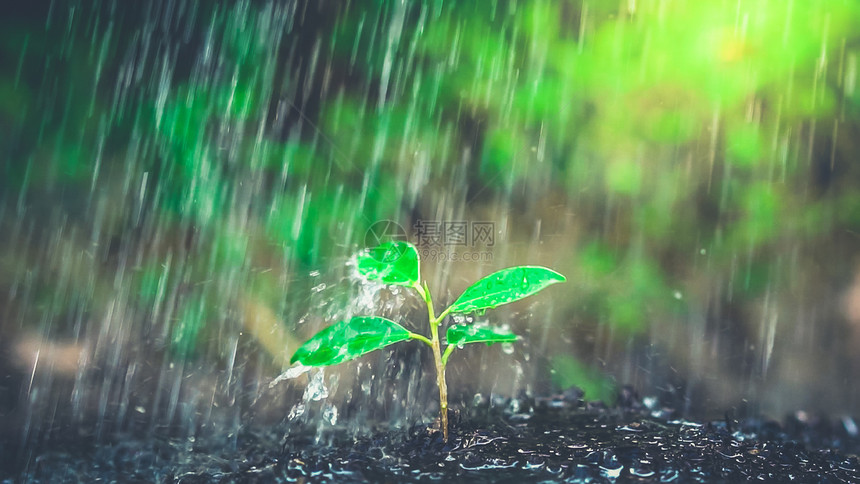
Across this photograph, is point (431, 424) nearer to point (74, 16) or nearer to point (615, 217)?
point (615, 217)

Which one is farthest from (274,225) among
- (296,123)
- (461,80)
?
(461,80)

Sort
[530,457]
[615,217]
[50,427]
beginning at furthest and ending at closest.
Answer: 1. [615,217]
2. [50,427]
3. [530,457]

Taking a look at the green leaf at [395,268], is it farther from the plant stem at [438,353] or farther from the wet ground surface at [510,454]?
the wet ground surface at [510,454]

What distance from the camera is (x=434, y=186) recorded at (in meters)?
1.62

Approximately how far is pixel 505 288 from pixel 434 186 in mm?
639

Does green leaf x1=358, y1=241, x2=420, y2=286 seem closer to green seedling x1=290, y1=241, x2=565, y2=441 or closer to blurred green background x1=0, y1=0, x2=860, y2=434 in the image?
green seedling x1=290, y1=241, x2=565, y2=441

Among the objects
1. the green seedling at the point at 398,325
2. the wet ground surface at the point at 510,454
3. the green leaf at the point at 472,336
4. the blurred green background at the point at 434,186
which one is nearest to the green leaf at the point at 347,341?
the green seedling at the point at 398,325

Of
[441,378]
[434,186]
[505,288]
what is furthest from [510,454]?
[434,186]

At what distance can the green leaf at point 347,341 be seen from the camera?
0.95m

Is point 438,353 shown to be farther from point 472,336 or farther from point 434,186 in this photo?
point 434,186

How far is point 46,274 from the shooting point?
5.52ft

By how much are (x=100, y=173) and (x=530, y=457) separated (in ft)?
4.78

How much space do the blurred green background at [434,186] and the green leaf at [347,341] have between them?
1.61 feet

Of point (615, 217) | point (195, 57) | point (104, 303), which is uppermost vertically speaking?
point (195, 57)
